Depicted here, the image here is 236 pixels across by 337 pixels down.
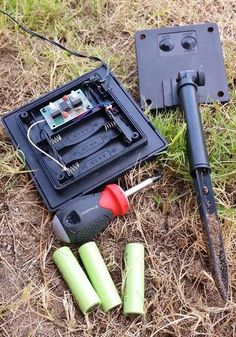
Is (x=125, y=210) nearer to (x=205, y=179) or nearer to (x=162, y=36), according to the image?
(x=205, y=179)

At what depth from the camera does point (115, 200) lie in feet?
5.63

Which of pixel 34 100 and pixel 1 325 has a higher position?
pixel 34 100

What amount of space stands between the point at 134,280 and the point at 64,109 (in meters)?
0.62

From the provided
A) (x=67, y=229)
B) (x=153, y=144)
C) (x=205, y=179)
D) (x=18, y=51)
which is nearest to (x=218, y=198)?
(x=205, y=179)

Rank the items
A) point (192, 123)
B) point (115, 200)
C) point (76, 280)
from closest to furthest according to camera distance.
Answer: point (76, 280) → point (115, 200) → point (192, 123)

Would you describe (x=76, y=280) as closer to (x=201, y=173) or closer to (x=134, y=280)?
(x=134, y=280)

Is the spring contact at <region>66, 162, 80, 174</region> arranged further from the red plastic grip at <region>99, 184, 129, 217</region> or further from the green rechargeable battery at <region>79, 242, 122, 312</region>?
the green rechargeable battery at <region>79, 242, 122, 312</region>

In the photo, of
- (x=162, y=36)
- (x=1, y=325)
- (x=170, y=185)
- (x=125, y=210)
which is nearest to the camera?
(x=1, y=325)

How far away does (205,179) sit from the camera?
175 cm

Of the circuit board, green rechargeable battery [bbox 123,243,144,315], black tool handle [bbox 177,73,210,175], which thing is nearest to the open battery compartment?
the circuit board

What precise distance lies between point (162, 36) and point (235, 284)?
0.97 m

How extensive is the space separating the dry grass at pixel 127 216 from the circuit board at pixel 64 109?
167 millimetres

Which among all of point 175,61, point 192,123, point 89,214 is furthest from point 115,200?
point 175,61

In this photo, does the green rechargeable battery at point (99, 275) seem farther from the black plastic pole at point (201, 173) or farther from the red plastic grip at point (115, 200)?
the black plastic pole at point (201, 173)
